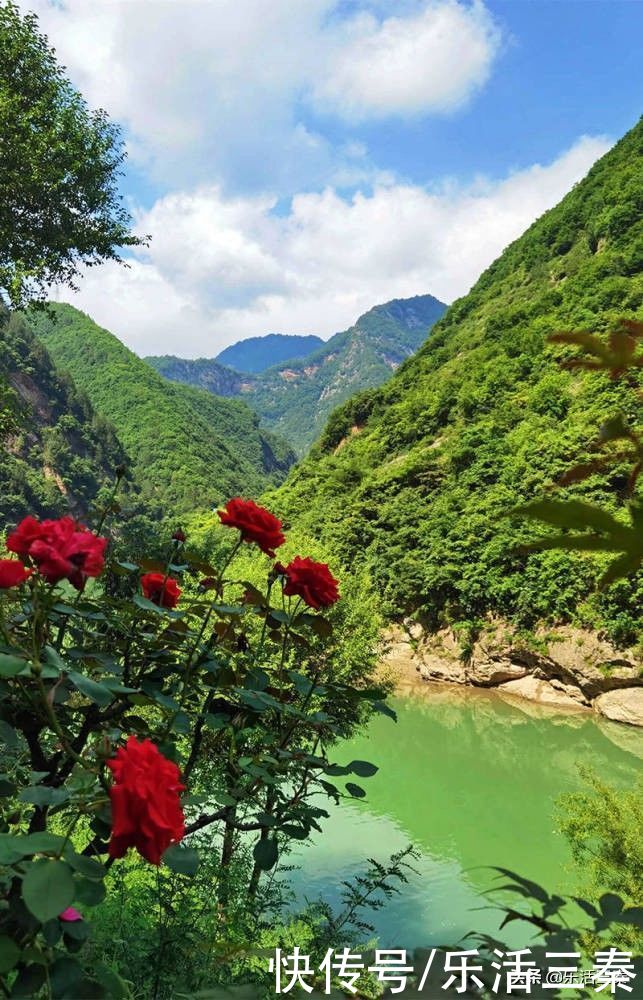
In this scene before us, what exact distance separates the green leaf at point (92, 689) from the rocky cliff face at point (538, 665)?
17.1 metres

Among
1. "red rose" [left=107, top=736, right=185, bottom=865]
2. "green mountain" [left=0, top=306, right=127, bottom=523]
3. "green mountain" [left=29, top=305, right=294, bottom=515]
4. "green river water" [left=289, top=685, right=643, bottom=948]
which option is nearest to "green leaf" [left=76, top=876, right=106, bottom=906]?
"red rose" [left=107, top=736, right=185, bottom=865]

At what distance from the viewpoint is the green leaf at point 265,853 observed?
1191 mm

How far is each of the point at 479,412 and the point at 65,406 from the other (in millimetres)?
52654

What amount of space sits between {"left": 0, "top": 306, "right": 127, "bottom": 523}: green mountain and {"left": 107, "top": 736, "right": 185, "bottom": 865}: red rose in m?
52.6

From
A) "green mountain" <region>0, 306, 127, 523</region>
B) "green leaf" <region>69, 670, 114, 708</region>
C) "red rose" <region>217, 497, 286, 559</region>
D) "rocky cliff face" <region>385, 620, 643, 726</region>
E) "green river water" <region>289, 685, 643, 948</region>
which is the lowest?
"green river water" <region>289, 685, 643, 948</region>

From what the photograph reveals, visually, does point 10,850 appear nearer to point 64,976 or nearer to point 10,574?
point 64,976

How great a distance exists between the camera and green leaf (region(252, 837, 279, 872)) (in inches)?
46.9

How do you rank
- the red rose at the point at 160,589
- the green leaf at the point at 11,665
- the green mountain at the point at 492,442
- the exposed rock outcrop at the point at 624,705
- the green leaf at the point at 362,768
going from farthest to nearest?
the green mountain at the point at 492,442 → the exposed rock outcrop at the point at 624,705 → the red rose at the point at 160,589 → the green leaf at the point at 362,768 → the green leaf at the point at 11,665

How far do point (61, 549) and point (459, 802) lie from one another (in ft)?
42.3

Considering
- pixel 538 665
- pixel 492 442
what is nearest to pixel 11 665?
pixel 538 665

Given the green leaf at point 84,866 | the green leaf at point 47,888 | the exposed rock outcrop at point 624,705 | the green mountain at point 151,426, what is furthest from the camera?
the green mountain at point 151,426

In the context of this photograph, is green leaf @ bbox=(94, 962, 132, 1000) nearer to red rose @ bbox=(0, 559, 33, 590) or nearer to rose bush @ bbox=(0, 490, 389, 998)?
rose bush @ bbox=(0, 490, 389, 998)

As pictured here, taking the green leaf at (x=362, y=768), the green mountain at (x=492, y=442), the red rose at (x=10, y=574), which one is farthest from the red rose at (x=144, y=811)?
the green mountain at (x=492, y=442)

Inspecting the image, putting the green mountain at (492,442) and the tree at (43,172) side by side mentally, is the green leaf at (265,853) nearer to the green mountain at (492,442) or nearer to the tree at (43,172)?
the tree at (43,172)
